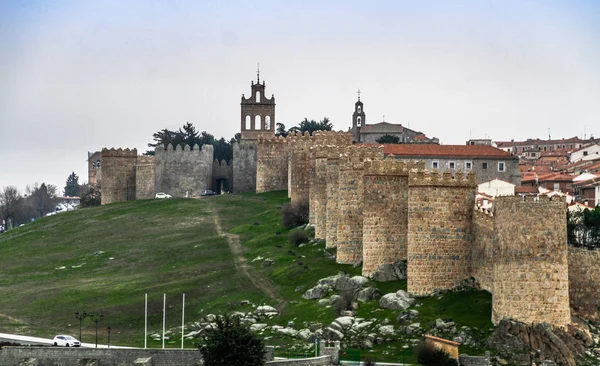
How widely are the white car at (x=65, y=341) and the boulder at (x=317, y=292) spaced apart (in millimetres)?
10731

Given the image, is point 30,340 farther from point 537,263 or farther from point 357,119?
point 357,119

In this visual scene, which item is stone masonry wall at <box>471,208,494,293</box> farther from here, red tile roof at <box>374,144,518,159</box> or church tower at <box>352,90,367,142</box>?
church tower at <box>352,90,367,142</box>

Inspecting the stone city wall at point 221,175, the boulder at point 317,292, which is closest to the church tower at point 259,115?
the stone city wall at point 221,175

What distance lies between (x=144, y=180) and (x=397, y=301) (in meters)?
58.6

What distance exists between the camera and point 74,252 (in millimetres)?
93000

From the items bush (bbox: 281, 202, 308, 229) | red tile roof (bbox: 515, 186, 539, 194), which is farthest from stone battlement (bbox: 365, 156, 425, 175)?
red tile roof (bbox: 515, 186, 539, 194)

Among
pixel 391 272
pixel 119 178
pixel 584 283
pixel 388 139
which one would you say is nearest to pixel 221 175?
pixel 119 178

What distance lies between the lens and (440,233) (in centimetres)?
6100

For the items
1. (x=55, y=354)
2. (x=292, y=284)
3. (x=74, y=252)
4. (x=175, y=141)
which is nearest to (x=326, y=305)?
(x=292, y=284)

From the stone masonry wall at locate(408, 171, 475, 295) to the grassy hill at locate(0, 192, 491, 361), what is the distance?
1060 millimetres

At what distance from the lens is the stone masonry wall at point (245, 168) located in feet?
381

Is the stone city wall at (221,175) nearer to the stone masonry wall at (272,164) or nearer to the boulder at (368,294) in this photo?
the stone masonry wall at (272,164)

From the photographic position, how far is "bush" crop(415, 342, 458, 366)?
2152 inches

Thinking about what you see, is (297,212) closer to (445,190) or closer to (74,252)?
(74,252)
